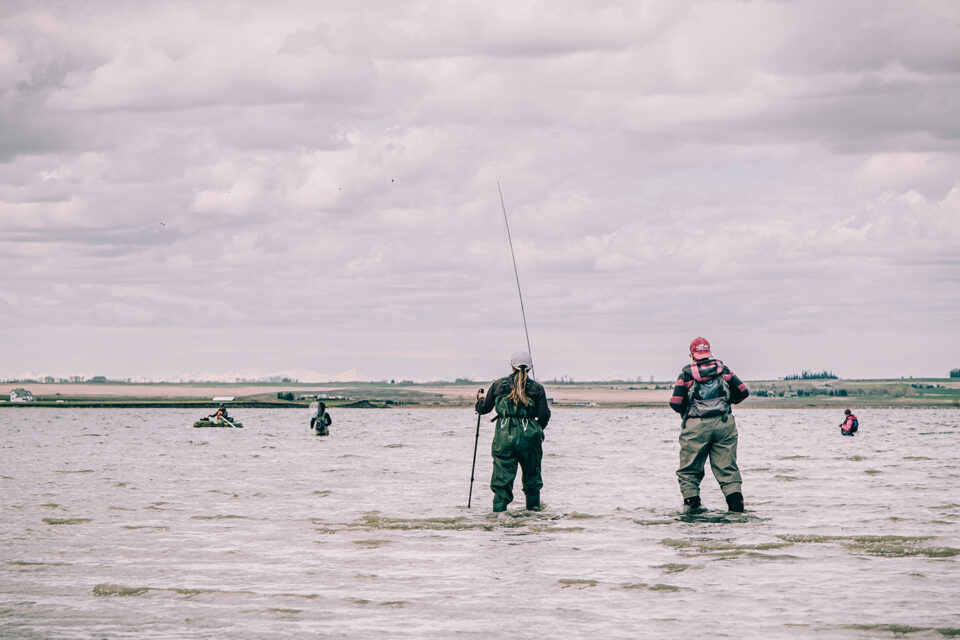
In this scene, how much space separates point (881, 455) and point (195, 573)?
1135 inches

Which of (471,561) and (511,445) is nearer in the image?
(471,561)

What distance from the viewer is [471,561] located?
464 inches

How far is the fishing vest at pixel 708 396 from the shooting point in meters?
15.7

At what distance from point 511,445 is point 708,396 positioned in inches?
108

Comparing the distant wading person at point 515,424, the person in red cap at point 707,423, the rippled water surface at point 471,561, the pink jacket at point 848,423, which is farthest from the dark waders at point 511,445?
the pink jacket at point 848,423

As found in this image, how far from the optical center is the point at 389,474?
85.9 feet

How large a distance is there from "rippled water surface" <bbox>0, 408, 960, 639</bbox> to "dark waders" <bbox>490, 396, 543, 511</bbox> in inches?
18.7

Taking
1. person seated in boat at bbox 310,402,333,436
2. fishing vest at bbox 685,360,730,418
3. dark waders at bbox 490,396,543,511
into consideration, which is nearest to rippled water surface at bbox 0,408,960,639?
dark waders at bbox 490,396,543,511

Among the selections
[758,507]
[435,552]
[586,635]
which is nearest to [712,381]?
[758,507]

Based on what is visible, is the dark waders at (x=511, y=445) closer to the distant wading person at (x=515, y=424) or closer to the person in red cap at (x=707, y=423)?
the distant wading person at (x=515, y=424)

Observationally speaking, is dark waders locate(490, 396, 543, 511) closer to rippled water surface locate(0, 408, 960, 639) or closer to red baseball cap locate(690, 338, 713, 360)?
rippled water surface locate(0, 408, 960, 639)

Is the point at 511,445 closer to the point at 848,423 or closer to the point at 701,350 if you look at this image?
the point at 701,350

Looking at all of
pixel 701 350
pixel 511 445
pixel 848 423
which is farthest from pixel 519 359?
pixel 848 423

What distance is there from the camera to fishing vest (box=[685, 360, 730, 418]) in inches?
620
